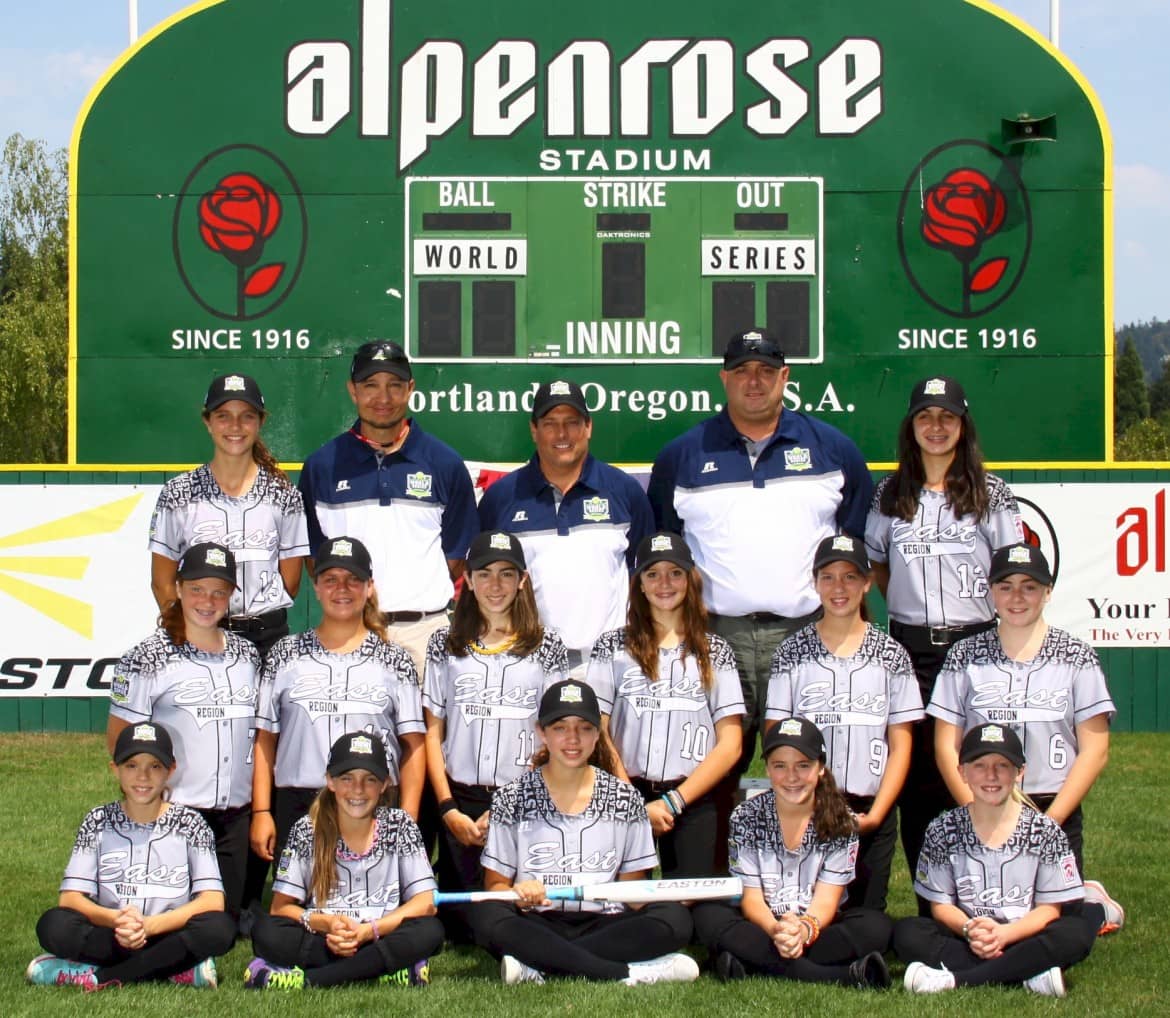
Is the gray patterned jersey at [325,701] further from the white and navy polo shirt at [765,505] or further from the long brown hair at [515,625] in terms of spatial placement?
the white and navy polo shirt at [765,505]

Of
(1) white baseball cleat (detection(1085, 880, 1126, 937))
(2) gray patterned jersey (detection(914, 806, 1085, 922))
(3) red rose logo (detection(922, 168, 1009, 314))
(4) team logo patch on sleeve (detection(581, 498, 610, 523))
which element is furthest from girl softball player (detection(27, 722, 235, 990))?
(3) red rose logo (detection(922, 168, 1009, 314))

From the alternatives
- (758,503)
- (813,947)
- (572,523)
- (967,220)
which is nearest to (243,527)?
(572,523)

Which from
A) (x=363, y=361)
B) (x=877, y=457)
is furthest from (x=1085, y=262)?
(x=363, y=361)

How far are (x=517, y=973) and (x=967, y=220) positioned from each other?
6.13 m

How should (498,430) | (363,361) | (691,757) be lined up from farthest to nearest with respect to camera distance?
(498,430) < (363,361) < (691,757)

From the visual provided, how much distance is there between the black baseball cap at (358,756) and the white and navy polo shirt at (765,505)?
129cm

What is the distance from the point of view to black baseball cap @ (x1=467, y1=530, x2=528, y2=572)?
506cm

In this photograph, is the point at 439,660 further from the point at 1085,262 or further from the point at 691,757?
the point at 1085,262

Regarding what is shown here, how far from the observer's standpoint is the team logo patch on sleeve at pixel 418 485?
554cm

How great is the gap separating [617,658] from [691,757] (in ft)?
1.31

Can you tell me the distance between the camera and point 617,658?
5117 millimetres

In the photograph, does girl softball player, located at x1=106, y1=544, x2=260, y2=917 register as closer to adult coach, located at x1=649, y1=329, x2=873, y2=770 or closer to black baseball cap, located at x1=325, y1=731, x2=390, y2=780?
black baseball cap, located at x1=325, y1=731, x2=390, y2=780

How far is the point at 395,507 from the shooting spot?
18.1 ft

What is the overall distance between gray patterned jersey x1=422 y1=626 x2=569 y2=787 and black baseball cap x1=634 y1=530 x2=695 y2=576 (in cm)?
44
